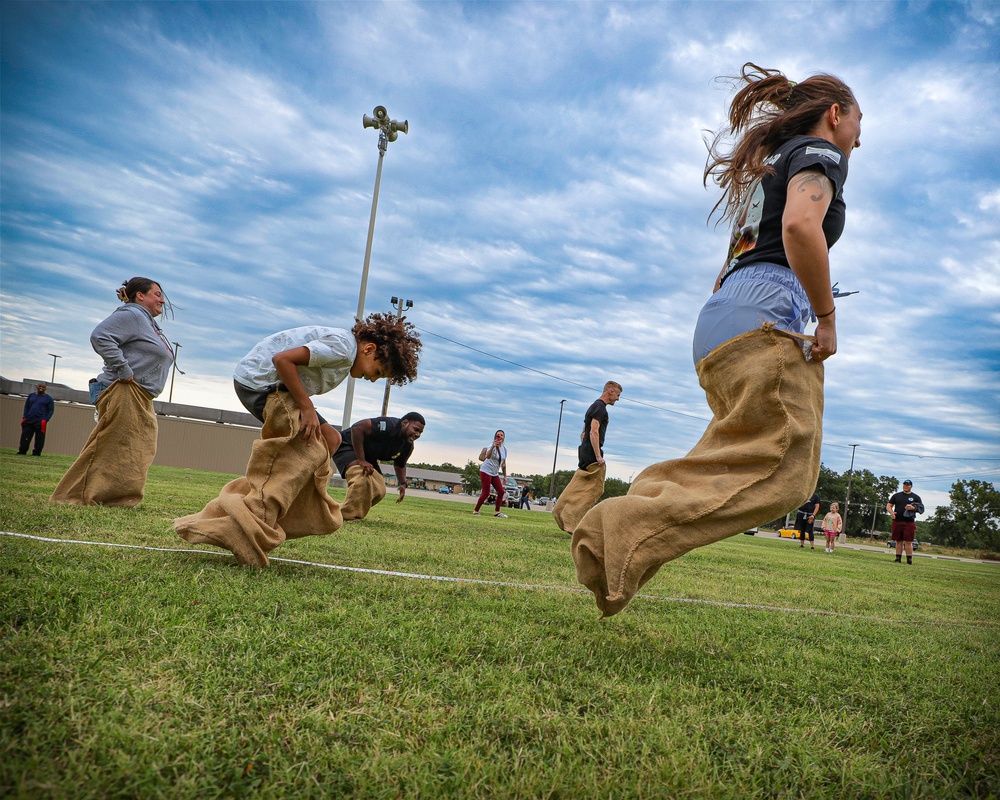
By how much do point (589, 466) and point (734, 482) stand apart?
20.6ft

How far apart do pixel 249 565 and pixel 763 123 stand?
125 inches

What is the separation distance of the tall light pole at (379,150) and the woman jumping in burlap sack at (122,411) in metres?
13.5

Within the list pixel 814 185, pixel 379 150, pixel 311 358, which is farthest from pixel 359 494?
pixel 379 150

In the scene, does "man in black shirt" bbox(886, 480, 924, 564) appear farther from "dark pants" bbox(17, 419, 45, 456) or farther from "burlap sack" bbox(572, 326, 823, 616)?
"dark pants" bbox(17, 419, 45, 456)

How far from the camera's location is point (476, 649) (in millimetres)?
2133

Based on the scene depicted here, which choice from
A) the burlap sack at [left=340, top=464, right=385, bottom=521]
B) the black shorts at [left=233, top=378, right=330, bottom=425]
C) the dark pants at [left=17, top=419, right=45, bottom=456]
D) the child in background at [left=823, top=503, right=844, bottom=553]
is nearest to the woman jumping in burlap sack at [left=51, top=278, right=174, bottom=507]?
the burlap sack at [left=340, top=464, right=385, bottom=521]

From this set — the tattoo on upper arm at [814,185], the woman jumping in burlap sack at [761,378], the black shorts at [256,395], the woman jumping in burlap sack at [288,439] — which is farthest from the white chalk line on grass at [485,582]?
the tattoo on upper arm at [814,185]

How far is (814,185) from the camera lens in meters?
2.07

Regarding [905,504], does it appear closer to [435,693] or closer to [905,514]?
[905,514]

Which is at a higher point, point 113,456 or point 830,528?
point 113,456

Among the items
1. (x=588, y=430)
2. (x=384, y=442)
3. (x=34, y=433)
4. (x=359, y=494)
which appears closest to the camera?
(x=359, y=494)

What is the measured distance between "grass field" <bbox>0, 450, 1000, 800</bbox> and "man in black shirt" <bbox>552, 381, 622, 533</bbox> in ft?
15.9

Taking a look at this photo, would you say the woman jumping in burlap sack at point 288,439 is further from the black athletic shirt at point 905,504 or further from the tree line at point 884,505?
the tree line at point 884,505

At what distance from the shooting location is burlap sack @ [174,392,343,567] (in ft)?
10.7
